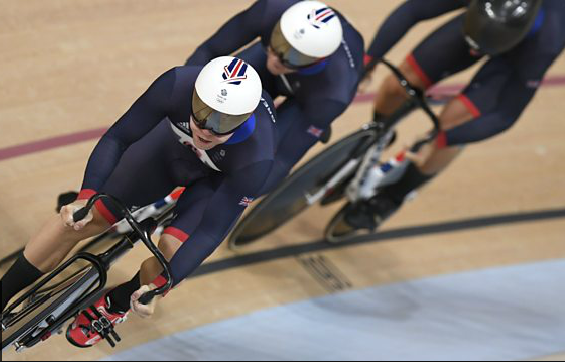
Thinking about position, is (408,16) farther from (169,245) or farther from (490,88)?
(169,245)

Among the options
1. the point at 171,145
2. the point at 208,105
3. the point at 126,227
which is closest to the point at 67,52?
the point at 126,227

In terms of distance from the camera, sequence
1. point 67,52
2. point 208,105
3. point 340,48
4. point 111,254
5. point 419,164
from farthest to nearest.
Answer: point 67,52, point 419,164, point 340,48, point 111,254, point 208,105

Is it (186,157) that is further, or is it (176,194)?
(176,194)

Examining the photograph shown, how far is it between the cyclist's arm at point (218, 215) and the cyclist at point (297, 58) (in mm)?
601

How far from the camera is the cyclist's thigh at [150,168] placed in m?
3.55

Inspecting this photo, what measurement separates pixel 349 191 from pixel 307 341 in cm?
87

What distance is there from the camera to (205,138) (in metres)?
3.17

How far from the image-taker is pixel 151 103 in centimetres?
326

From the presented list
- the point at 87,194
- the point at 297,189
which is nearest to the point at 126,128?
the point at 87,194

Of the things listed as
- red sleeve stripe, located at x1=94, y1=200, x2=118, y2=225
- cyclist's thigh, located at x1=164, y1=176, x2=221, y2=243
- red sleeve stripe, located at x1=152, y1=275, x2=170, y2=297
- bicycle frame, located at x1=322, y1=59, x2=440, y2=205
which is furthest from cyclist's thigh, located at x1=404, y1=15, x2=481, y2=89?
red sleeve stripe, located at x1=152, y1=275, x2=170, y2=297

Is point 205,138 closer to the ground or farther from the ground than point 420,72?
farther from the ground

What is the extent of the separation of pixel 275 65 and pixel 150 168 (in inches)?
26.5

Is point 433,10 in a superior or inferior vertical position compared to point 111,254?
inferior

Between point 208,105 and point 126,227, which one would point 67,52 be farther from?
point 208,105
